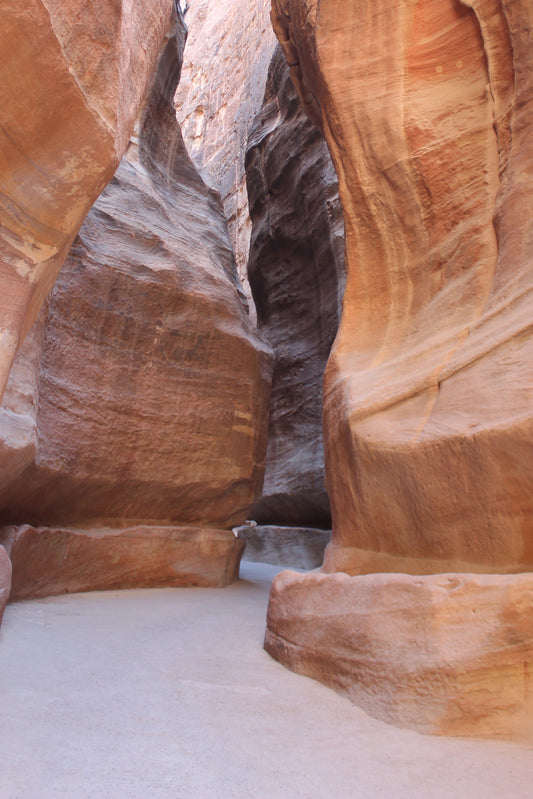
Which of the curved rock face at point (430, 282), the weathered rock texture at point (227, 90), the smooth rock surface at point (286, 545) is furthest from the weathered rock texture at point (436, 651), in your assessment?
the weathered rock texture at point (227, 90)

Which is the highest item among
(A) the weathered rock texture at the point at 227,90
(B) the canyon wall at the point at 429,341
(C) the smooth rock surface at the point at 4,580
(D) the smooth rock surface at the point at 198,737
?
(A) the weathered rock texture at the point at 227,90

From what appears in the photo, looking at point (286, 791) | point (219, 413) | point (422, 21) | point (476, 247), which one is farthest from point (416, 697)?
point (422, 21)

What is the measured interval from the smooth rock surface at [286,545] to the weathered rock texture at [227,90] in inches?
388

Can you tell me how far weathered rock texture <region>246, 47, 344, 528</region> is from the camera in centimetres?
854

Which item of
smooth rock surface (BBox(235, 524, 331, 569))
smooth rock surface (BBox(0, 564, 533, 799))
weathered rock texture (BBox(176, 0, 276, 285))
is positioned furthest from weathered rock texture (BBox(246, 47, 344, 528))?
smooth rock surface (BBox(0, 564, 533, 799))

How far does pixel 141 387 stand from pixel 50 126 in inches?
128

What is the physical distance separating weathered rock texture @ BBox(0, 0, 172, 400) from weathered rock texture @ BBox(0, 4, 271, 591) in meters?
1.56

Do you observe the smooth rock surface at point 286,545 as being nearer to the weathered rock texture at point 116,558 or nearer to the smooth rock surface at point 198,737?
the weathered rock texture at point 116,558

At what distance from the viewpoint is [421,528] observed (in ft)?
9.62

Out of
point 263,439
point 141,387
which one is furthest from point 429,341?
point 263,439

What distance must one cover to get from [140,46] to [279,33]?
316 cm

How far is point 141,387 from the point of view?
5715 millimetres

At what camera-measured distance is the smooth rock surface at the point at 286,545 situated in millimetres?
8297

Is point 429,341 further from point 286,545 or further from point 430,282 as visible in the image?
point 286,545
